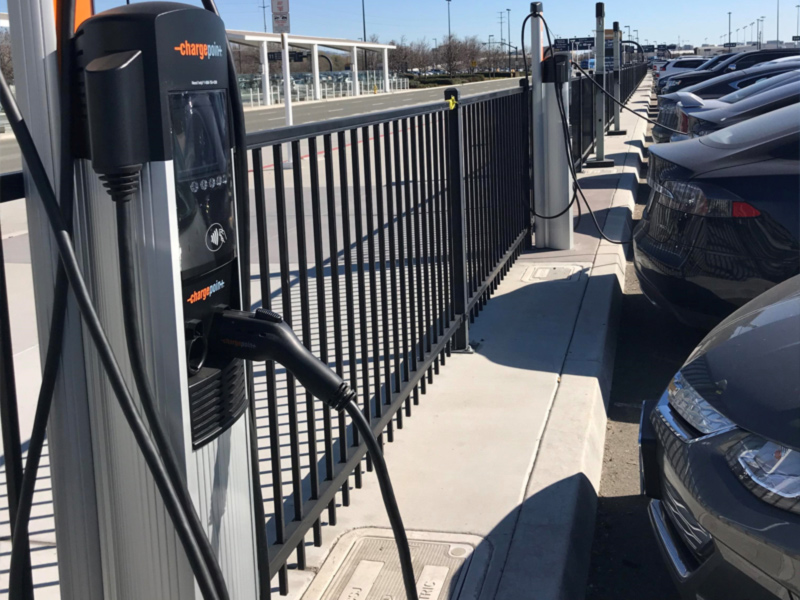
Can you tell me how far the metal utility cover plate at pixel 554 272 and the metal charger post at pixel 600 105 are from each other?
670 cm

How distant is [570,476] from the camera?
3.66 meters

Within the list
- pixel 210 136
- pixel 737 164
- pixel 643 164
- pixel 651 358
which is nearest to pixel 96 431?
pixel 210 136

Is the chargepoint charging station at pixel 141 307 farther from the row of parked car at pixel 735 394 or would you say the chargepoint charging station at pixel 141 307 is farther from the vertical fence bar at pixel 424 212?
the vertical fence bar at pixel 424 212

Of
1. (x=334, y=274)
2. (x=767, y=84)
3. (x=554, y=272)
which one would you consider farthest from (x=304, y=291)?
(x=767, y=84)

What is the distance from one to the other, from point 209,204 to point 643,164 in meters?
15.2

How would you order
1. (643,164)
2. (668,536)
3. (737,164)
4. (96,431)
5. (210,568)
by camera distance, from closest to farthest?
(210,568) < (96,431) < (668,536) < (737,164) < (643,164)

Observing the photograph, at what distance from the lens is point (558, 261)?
748cm

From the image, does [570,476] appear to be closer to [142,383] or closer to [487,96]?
[142,383]

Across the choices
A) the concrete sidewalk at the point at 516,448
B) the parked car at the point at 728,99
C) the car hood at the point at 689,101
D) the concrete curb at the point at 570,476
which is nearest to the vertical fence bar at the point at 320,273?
the concrete sidewalk at the point at 516,448

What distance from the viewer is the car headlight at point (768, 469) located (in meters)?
2.19

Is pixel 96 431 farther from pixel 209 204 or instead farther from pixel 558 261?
pixel 558 261

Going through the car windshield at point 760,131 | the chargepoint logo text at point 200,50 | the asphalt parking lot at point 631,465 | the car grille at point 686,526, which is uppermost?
the chargepoint logo text at point 200,50

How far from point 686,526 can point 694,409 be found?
1.14ft

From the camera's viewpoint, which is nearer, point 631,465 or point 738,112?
point 631,465
